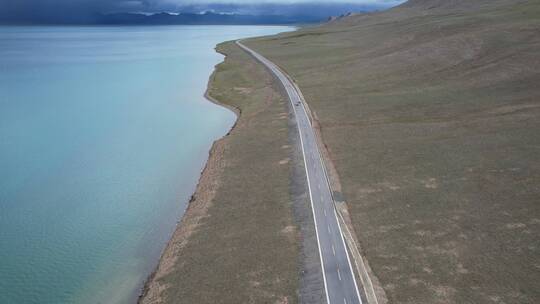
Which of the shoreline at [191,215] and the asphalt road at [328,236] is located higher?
the asphalt road at [328,236]

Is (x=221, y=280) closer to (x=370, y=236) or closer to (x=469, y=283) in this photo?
(x=370, y=236)

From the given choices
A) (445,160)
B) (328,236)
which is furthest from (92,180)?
(445,160)

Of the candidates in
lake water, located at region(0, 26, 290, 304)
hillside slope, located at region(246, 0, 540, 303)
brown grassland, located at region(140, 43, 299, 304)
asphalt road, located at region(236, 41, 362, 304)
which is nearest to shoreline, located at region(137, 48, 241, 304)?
brown grassland, located at region(140, 43, 299, 304)

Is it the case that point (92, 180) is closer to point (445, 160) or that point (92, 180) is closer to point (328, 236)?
point (328, 236)

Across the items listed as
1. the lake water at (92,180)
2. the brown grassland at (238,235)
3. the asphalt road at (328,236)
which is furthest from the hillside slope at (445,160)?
the lake water at (92,180)

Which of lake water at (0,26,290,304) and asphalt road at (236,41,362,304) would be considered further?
lake water at (0,26,290,304)

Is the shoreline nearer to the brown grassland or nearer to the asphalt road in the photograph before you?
the brown grassland

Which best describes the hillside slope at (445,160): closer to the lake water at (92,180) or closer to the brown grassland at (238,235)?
the brown grassland at (238,235)
